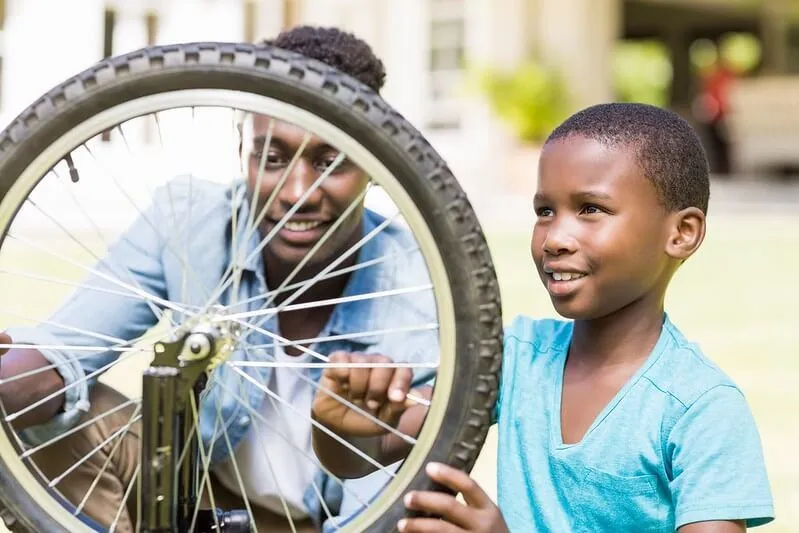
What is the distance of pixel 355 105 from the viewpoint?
1.60m

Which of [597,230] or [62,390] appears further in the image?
[62,390]

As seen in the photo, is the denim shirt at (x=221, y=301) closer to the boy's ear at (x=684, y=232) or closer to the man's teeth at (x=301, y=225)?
the man's teeth at (x=301, y=225)

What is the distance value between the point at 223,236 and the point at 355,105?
707mm

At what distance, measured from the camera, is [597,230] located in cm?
179

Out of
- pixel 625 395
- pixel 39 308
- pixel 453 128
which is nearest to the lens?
pixel 625 395

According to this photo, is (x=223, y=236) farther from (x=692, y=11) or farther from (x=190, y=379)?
(x=692, y=11)

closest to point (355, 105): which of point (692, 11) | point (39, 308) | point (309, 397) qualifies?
point (309, 397)

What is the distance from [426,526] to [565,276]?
445mm

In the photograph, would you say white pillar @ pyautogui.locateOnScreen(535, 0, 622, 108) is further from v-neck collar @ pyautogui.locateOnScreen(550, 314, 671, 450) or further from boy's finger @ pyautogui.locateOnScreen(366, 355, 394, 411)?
boy's finger @ pyautogui.locateOnScreen(366, 355, 394, 411)

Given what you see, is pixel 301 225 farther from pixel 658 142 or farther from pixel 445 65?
pixel 445 65

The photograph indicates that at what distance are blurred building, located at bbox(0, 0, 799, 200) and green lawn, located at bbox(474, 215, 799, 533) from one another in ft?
9.11

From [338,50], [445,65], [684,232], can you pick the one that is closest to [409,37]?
[445,65]

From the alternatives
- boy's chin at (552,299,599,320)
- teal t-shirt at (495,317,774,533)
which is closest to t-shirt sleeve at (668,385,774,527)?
teal t-shirt at (495,317,774,533)

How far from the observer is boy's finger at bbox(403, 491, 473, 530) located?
5.32 ft
